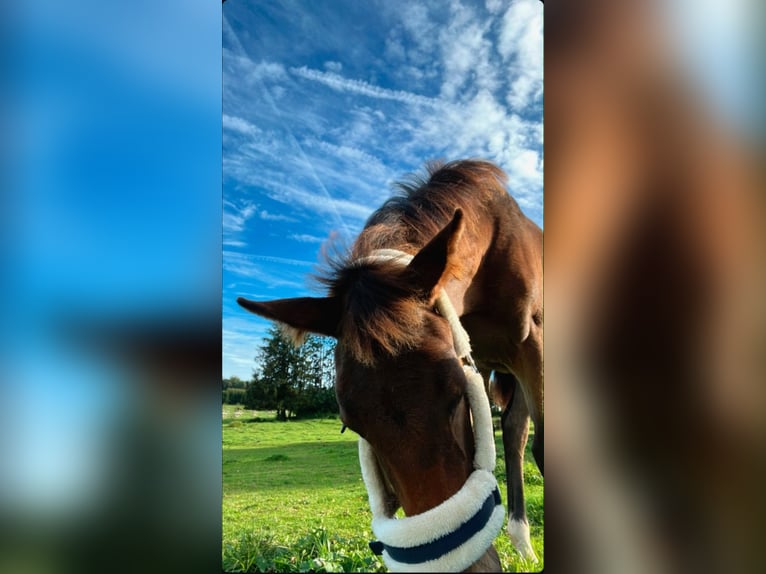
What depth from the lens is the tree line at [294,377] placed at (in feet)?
3.54

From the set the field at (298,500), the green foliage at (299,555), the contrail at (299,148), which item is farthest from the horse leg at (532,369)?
the contrail at (299,148)

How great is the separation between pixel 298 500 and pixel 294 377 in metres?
0.31

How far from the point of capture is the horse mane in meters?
0.91

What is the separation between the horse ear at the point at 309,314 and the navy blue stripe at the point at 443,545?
48cm

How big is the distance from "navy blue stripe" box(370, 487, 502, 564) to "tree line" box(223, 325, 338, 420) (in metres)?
0.39

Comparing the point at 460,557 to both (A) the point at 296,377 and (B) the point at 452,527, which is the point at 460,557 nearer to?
(B) the point at 452,527

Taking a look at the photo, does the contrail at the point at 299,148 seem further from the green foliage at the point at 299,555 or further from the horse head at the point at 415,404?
the green foliage at the point at 299,555

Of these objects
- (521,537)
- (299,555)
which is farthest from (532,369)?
(299,555)
